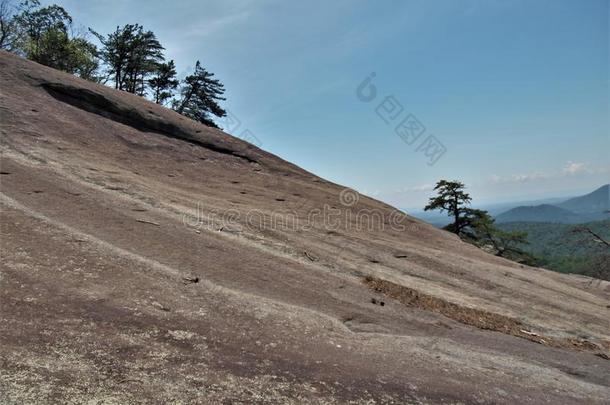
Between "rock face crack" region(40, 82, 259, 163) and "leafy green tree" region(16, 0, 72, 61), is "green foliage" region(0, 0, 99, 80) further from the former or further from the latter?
"rock face crack" region(40, 82, 259, 163)

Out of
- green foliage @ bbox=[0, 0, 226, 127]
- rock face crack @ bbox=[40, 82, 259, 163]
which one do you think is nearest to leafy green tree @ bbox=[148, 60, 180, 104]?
green foliage @ bbox=[0, 0, 226, 127]

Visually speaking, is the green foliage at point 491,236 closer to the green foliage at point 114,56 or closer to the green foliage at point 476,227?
the green foliage at point 476,227

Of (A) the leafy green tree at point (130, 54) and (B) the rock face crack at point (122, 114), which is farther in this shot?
(A) the leafy green tree at point (130, 54)

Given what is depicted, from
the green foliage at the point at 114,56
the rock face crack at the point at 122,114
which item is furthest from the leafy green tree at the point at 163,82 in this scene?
the rock face crack at the point at 122,114

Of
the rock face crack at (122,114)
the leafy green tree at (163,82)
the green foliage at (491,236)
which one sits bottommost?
the green foliage at (491,236)

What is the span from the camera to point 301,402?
5.83 m

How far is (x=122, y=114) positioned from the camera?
20766mm

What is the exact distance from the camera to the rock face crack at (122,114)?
19.3 meters

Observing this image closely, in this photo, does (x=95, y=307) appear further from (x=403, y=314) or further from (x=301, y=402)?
(x=403, y=314)

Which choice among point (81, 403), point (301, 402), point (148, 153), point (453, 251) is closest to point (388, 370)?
point (301, 402)

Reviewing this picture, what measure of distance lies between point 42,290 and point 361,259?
969cm

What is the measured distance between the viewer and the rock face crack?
19297 mm

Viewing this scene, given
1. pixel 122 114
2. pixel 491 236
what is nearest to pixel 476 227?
pixel 491 236

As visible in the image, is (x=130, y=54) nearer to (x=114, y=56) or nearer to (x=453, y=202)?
(x=114, y=56)
